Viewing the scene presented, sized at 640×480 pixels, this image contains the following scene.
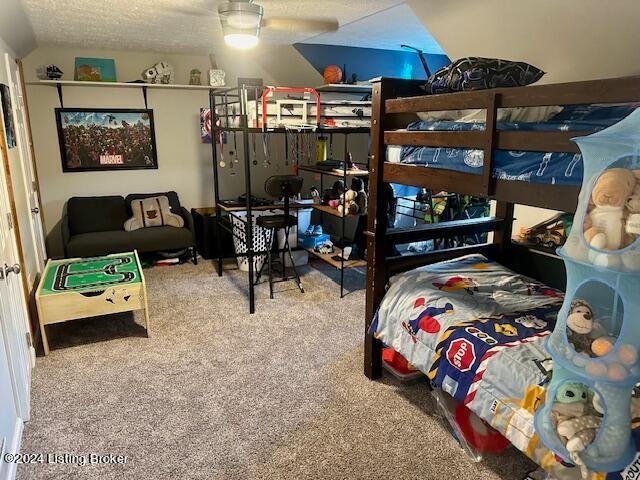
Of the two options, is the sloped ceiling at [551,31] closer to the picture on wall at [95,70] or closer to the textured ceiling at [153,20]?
the textured ceiling at [153,20]

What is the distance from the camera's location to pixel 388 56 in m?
5.27

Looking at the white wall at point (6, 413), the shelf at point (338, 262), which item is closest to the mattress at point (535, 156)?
the white wall at point (6, 413)

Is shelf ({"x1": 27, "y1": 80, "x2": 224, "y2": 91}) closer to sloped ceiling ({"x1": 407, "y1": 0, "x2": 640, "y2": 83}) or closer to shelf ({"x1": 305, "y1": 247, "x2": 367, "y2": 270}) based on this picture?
shelf ({"x1": 305, "y1": 247, "x2": 367, "y2": 270})

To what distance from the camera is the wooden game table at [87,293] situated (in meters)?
3.01

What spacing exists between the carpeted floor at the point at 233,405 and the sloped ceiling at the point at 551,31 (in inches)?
75.0

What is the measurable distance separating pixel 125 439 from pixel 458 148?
200 cm

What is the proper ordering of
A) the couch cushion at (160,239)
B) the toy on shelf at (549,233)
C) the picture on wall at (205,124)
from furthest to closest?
the picture on wall at (205,124) → the couch cushion at (160,239) → the toy on shelf at (549,233)

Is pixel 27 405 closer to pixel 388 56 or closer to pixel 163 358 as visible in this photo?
pixel 163 358

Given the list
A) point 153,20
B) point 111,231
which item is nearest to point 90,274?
point 111,231

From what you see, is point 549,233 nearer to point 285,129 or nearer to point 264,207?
point 285,129

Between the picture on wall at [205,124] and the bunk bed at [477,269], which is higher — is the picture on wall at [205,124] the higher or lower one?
the higher one

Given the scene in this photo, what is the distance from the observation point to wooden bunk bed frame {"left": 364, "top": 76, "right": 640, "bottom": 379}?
1507 millimetres

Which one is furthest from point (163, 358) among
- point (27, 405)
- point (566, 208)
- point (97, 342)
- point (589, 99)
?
point (589, 99)

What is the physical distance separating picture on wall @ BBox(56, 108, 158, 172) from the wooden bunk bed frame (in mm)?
3385
